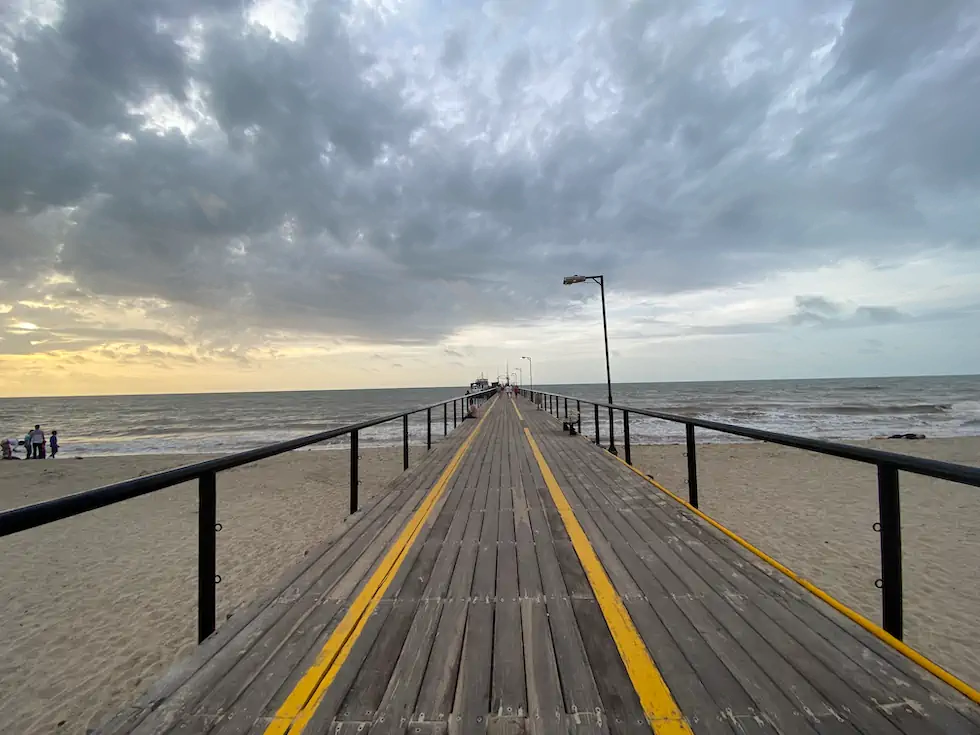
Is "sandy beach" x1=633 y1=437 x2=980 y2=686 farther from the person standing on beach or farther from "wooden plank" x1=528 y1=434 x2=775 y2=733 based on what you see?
the person standing on beach

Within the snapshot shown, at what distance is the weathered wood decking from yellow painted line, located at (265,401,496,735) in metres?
0.01

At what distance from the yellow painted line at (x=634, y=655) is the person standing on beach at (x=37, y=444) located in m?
31.3

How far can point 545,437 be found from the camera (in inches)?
466

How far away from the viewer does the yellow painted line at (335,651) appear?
76.7 inches

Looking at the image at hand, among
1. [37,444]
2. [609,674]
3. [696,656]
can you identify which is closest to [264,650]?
[609,674]

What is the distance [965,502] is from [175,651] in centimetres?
1476

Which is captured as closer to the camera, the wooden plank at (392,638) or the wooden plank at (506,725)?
the wooden plank at (506,725)

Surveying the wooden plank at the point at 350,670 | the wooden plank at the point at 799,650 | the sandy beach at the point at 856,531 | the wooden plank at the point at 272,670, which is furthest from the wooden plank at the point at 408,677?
the sandy beach at the point at 856,531

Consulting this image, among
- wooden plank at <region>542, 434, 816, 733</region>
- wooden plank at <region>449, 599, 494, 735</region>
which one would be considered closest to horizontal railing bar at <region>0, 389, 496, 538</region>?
wooden plank at <region>449, 599, 494, 735</region>

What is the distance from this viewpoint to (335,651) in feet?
7.98

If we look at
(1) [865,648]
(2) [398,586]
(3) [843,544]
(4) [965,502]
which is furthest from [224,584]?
(4) [965,502]

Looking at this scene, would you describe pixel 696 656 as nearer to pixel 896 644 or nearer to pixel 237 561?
pixel 896 644

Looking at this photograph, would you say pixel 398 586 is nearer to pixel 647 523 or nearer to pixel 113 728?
pixel 113 728

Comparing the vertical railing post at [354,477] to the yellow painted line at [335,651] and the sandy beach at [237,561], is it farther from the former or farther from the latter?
the sandy beach at [237,561]
